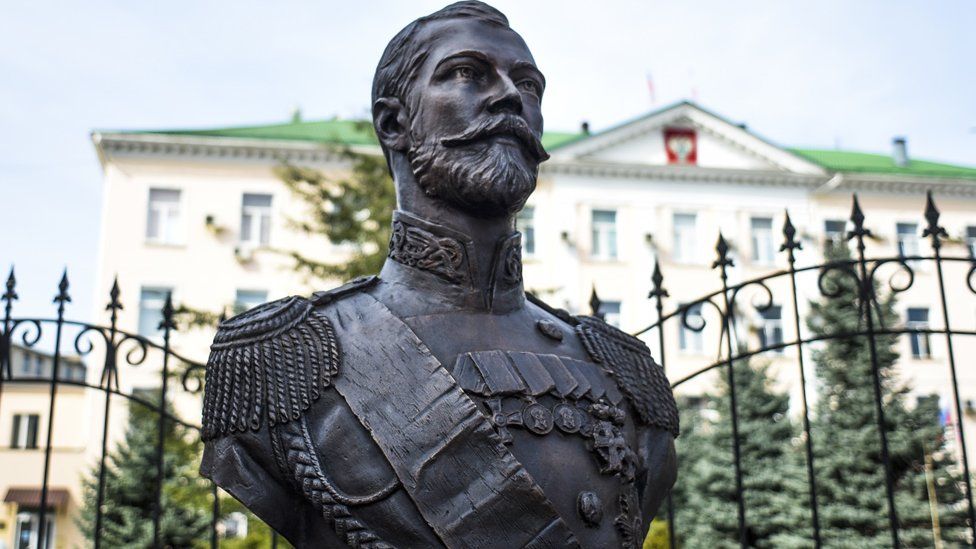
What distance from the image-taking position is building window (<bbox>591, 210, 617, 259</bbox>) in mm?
24094

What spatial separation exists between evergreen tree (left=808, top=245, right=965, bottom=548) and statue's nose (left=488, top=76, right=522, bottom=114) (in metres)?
11.9

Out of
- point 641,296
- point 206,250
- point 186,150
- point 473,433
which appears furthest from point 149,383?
point 473,433

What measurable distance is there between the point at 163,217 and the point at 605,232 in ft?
34.7

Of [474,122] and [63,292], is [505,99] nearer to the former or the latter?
[474,122]

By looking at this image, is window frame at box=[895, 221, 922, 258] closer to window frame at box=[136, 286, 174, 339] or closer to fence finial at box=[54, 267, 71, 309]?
window frame at box=[136, 286, 174, 339]

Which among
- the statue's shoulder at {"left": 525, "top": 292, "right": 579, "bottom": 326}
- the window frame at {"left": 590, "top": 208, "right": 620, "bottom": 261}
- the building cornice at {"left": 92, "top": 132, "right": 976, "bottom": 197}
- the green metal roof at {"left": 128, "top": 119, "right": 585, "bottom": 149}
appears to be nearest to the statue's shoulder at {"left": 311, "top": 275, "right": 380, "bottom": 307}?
the statue's shoulder at {"left": 525, "top": 292, "right": 579, "bottom": 326}

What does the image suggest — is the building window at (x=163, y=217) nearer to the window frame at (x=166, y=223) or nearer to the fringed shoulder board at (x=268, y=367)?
the window frame at (x=166, y=223)

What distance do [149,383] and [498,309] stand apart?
66.9 ft

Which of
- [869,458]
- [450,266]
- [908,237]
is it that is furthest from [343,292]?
[908,237]

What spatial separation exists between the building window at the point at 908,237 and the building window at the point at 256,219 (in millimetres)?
14991

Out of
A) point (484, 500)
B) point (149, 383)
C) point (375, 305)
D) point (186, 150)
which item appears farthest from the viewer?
point (186, 150)

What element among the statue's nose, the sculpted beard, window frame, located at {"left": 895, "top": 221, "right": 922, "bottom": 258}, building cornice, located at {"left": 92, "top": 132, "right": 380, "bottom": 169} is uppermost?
building cornice, located at {"left": 92, "top": 132, "right": 380, "bottom": 169}

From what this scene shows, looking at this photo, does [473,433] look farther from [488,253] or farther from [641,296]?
[641,296]

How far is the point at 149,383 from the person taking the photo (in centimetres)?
→ 2142
